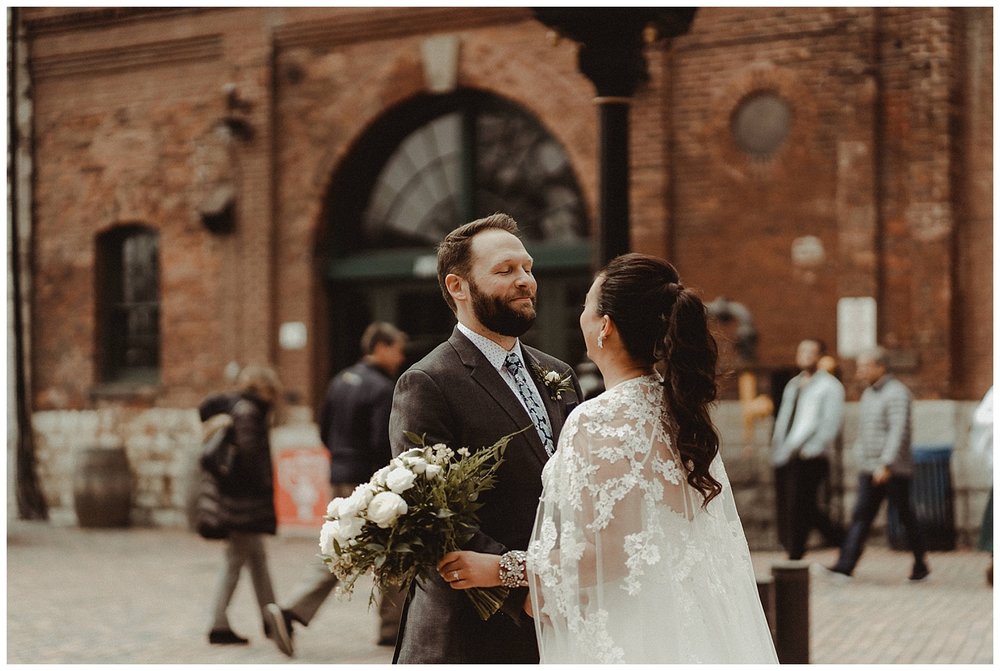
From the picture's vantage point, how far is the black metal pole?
638 centimetres

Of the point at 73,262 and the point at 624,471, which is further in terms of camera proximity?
the point at 73,262

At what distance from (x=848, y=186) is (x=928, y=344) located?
1678 millimetres

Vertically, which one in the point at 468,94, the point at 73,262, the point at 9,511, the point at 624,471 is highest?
the point at 468,94

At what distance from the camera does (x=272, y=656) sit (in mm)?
7945

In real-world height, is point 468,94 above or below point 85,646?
above

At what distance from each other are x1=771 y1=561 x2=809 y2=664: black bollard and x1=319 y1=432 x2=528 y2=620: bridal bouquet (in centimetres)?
318

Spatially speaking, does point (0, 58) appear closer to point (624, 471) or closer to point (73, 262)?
point (624, 471)

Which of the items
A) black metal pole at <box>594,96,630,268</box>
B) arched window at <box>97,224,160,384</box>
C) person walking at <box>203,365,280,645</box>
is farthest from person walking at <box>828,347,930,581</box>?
arched window at <box>97,224,160,384</box>

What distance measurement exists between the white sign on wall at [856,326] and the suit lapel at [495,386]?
383 inches

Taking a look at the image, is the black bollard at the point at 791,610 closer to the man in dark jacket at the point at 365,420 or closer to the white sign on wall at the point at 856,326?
the man in dark jacket at the point at 365,420

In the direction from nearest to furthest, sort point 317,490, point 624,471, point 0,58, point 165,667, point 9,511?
point 624,471 < point 0,58 < point 165,667 < point 317,490 < point 9,511

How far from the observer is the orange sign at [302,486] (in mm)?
14594

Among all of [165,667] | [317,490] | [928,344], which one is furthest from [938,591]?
[317,490]

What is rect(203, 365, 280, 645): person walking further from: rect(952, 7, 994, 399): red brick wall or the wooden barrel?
the wooden barrel
